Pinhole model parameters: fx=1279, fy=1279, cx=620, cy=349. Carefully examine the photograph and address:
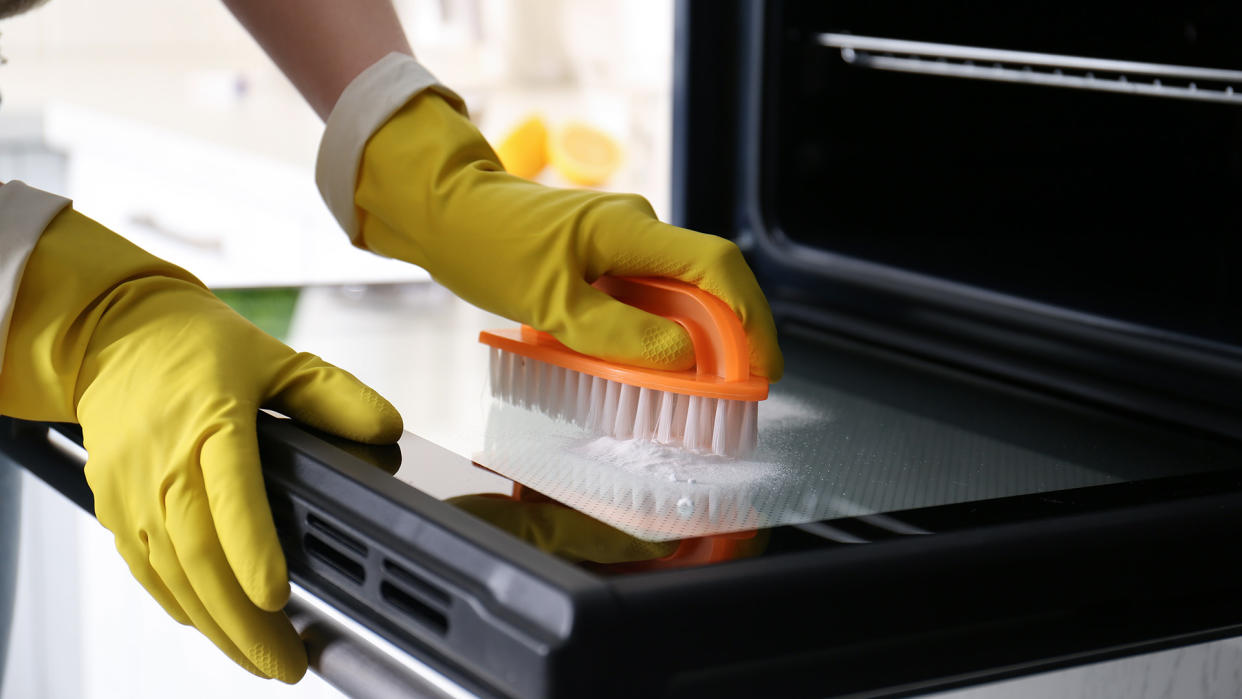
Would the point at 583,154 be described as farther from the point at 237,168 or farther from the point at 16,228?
the point at 16,228

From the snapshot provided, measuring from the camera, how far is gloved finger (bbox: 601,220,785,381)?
0.64m

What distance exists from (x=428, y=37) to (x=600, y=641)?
3.08 m

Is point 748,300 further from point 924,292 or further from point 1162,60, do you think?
point 1162,60

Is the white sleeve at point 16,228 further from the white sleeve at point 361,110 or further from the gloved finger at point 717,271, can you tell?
the gloved finger at point 717,271

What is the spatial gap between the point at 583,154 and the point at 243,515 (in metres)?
1.72

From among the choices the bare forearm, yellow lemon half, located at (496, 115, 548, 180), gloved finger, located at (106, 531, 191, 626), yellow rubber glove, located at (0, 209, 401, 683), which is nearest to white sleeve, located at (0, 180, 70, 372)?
yellow rubber glove, located at (0, 209, 401, 683)

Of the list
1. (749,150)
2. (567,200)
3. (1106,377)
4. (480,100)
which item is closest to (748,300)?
(567,200)

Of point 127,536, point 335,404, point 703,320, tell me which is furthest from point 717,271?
point 127,536

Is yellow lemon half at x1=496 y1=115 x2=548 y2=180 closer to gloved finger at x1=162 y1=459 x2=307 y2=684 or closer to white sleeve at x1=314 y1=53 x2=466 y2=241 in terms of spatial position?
white sleeve at x1=314 y1=53 x2=466 y2=241

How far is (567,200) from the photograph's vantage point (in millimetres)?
714

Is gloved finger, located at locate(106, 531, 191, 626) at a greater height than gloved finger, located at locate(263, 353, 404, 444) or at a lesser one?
lesser

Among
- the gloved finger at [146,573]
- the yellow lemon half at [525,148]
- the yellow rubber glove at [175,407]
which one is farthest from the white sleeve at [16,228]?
the yellow lemon half at [525,148]

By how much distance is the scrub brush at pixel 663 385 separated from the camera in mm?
612

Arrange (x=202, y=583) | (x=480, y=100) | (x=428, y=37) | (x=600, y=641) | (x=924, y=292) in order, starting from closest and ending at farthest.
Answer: (x=600, y=641) → (x=202, y=583) → (x=924, y=292) → (x=480, y=100) → (x=428, y=37)
